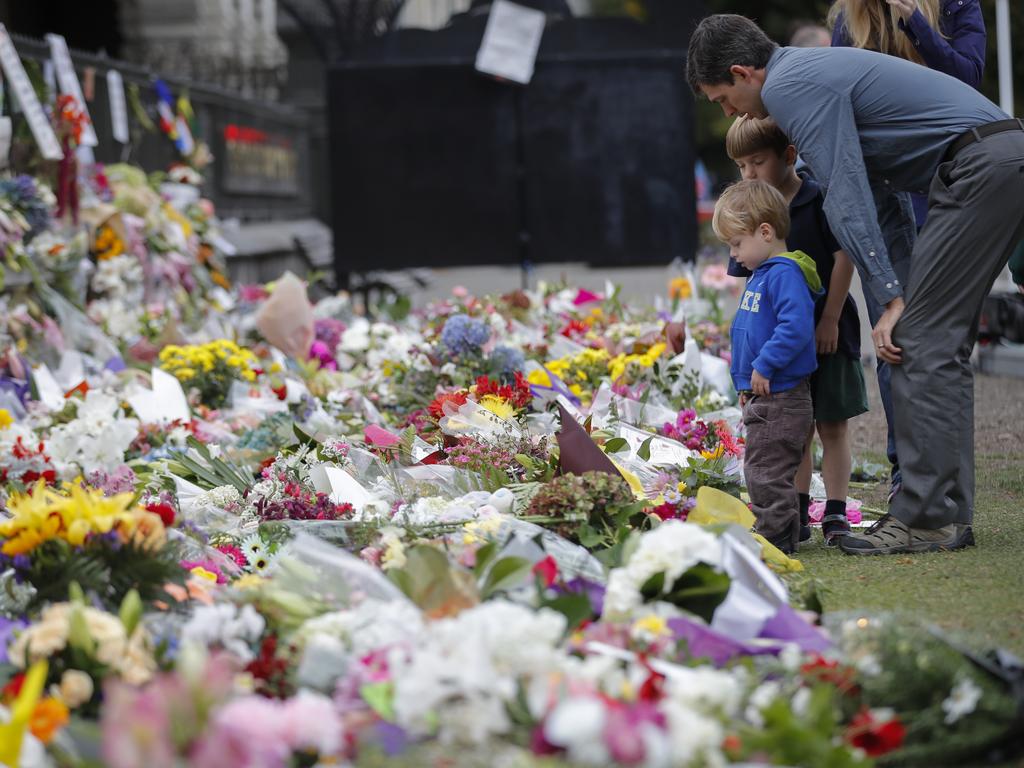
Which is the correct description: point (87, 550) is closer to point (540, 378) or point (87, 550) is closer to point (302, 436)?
point (302, 436)

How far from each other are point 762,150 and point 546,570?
1.86 m

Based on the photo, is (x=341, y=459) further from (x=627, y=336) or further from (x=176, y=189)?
(x=176, y=189)

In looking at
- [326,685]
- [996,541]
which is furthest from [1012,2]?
[326,685]

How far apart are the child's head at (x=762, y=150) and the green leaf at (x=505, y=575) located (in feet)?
5.85

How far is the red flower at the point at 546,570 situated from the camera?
262 centimetres

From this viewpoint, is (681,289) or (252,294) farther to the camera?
(252,294)

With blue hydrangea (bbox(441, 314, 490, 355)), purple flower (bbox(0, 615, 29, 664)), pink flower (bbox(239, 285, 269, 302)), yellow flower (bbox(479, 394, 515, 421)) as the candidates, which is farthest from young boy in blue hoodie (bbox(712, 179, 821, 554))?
pink flower (bbox(239, 285, 269, 302))

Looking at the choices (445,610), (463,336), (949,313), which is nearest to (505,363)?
(463,336)

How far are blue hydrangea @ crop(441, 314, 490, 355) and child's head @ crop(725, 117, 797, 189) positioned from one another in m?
1.67

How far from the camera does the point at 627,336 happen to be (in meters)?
6.05

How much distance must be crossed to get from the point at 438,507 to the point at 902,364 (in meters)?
1.27

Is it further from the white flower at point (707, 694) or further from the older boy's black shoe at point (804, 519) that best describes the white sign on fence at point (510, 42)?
Result: the white flower at point (707, 694)

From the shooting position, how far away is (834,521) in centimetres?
397

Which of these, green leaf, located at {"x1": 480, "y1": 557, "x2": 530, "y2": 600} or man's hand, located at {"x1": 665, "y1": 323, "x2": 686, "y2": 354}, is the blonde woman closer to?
man's hand, located at {"x1": 665, "y1": 323, "x2": 686, "y2": 354}
